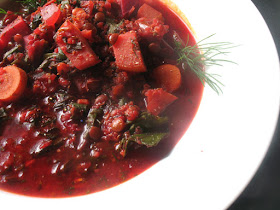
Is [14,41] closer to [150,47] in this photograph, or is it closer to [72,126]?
[72,126]

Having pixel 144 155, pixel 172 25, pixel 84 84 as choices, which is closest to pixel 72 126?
pixel 84 84

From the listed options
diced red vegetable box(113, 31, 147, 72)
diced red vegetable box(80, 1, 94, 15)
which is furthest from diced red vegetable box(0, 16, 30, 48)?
diced red vegetable box(113, 31, 147, 72)

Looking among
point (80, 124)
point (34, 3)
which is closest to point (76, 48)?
point (80, 124)

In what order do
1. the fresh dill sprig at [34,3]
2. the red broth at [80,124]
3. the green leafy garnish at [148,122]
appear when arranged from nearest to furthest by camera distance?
the red broth at [80,124]
the green leafy garnish at [148,122]
the fresh dill sprig at [34,3]

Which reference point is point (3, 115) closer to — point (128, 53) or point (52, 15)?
point (52, 15)

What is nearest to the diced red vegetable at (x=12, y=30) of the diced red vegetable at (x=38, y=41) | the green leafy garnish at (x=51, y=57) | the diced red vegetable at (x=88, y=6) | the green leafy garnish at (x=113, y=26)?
the diced red vegetable at (x=38, y=41)

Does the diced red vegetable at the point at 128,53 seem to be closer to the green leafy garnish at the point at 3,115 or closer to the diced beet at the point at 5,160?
the green leafy garnish at the point at 3,115
